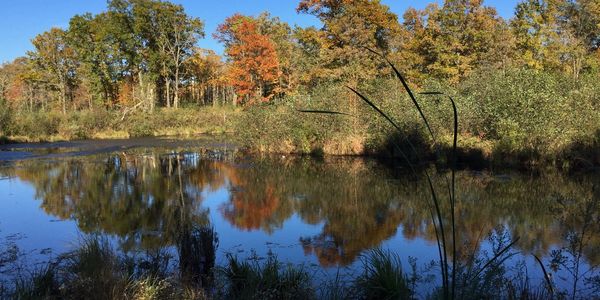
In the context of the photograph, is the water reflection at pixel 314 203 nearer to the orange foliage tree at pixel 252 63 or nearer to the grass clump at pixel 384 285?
the grass clump at pixel 384 285

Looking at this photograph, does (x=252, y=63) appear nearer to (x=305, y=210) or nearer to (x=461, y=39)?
(x=461, y=39)

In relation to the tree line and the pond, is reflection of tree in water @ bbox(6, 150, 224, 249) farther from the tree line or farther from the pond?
the tree line

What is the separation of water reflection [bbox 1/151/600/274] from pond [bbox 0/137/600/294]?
37mm

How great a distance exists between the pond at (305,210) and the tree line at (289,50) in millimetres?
11584

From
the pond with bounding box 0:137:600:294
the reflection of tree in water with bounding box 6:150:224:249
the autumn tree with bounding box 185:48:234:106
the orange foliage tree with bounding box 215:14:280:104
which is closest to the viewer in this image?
the pond with bounding box 0:137:600:294

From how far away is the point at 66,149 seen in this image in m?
28.3

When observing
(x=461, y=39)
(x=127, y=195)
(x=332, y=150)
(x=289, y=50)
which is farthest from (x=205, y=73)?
(x=127, y=195)

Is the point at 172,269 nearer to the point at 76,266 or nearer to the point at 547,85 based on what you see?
the point at 76,266

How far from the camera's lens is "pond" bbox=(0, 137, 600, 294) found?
8023 millimetres

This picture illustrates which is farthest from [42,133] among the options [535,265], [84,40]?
[535,265]

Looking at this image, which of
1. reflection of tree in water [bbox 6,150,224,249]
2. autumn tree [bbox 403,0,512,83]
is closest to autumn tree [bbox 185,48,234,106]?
autumn tree [bbox 403,0,512,83]

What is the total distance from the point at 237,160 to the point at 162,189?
26.4 ft

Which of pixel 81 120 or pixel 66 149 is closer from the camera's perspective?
pixel 66 149

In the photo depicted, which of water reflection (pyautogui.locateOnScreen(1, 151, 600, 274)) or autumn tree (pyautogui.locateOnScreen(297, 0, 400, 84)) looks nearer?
water reflection (pyautogui.locateOnScreen(1, 151, 600, 274))
